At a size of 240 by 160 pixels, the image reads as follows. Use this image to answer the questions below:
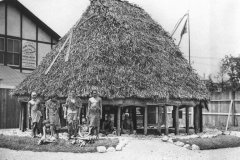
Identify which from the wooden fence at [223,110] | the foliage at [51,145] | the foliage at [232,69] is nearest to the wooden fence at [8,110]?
the foliage at [51,145]

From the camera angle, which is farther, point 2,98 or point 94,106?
point 2,98

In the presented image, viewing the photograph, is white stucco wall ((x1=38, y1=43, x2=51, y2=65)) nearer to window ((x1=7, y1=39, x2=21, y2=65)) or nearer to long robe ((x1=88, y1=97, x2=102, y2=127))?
window ((x1=7, y1=39, x2=21, y2=65))

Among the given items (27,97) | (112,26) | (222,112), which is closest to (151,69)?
(112,26)

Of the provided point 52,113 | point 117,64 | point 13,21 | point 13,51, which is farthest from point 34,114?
point 13,21

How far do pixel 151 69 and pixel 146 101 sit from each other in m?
1.68

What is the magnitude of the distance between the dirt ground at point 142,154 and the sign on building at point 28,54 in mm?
14199

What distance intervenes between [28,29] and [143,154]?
17274 mm

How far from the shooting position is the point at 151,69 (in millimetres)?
17922

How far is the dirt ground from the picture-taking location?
11.3 m

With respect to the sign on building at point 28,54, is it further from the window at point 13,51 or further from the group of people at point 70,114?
the group of people at point 70,114

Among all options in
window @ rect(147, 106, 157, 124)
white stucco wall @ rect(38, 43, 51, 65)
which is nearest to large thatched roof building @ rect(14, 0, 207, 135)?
white stucco wall @ rect(38, 43, 51, 65)

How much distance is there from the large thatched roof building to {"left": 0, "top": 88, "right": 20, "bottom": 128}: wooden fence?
11.7 ft

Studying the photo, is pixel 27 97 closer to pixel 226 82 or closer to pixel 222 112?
pixel 222 112

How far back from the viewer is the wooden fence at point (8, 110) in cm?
2288
